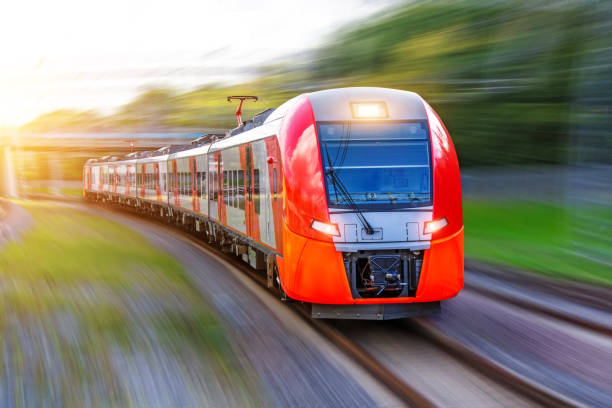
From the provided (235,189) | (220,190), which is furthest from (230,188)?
(220,190)

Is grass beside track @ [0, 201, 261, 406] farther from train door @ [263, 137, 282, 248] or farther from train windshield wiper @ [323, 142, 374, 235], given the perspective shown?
train windshield wiper @ [323, 142, 374, 235]

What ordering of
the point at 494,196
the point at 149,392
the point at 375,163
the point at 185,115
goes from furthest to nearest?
the point at 185,115 < the point at 494,196 < the point at 375,163 < the point at 149,392

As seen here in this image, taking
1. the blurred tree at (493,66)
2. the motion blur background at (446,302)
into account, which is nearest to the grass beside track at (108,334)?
the motion blur background at (446,302)

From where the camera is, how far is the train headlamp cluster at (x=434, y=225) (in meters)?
7.75

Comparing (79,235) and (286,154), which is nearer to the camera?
(286,154)

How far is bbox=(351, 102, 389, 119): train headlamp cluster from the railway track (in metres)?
2.44

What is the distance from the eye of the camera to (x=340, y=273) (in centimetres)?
763

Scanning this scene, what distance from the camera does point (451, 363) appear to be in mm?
6992

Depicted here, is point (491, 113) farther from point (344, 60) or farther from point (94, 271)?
point (94, 271)

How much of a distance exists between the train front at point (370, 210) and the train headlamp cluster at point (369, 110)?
0.04ft

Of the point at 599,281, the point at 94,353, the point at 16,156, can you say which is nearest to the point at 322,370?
the point at 94,353

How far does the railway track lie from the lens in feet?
19.2

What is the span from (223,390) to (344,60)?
26216 millimetres

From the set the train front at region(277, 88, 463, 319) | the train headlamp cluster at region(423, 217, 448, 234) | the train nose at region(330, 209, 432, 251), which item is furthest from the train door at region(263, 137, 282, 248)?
the train headlamp cluster at region(423, 217, 448, 234)
